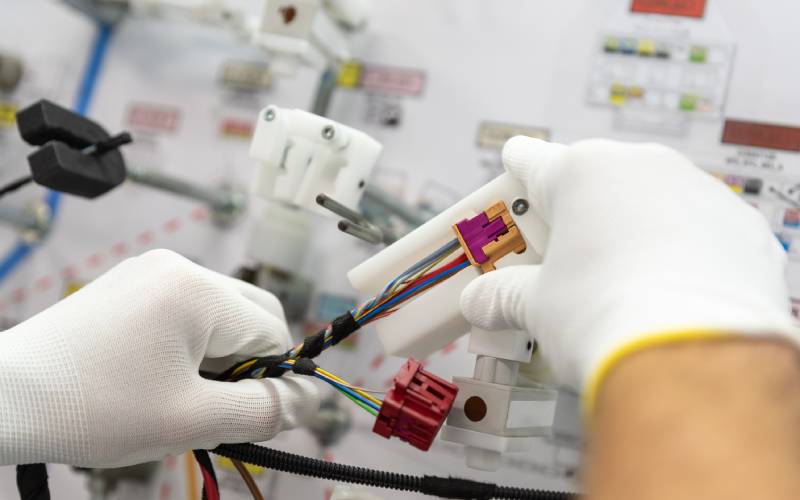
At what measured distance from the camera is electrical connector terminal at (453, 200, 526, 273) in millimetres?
691

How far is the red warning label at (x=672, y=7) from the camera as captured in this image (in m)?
0.99

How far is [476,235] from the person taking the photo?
2.30ft

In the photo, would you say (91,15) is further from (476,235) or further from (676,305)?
(676,305)

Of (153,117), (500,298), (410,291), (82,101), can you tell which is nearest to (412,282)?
(410,291)

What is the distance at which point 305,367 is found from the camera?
2.20 feet

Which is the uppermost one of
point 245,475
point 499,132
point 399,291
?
point 499,132

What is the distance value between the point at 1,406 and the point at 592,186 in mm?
487

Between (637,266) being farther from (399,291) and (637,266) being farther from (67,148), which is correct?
(67,148)

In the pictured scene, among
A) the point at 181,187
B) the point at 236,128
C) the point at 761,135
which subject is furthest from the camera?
the point at 236,128

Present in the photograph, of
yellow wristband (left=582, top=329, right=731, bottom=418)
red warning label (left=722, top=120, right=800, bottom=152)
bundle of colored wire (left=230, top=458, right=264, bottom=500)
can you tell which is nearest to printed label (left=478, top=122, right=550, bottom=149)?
red warning label (left=722, top=120, right=800, bottom=152)

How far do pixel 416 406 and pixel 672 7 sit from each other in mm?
721

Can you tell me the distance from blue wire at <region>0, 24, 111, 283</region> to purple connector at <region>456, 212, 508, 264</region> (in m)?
0.87

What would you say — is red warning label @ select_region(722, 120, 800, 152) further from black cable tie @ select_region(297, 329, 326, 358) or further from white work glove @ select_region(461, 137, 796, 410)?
black cable tie @ select_region(297, 329, 326, 358)

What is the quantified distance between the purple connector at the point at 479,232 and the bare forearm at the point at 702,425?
340 millimetres
